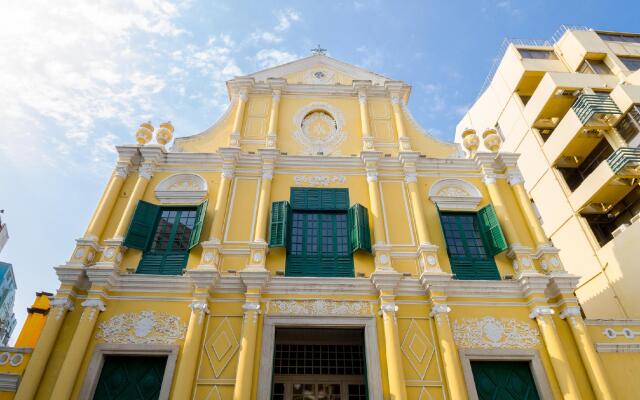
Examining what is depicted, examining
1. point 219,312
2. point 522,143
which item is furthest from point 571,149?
point 219,312

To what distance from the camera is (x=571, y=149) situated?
1962 cm

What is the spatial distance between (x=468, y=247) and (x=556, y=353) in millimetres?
3423

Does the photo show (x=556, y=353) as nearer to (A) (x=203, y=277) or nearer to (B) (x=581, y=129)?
(A) (x=203, y=277)

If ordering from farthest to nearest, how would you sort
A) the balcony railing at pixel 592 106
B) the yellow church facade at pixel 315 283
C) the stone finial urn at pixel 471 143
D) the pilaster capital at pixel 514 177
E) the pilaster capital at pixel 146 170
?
the balcony railing at pixel 592 106, the stone finial urn at pixel 471 143, the pilaster capital at pixel 514 177, the pilaster capital at pixel 146 170, the yellow church facade at pixel 315 283

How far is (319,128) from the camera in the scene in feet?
47.9

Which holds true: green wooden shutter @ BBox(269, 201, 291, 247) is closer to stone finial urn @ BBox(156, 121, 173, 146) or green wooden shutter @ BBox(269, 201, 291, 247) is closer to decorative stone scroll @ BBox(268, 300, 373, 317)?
decorative stone scroll @ BBox(268, 300, 373, 317)

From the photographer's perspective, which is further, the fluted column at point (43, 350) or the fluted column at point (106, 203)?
the fluted column at point (106, 203)

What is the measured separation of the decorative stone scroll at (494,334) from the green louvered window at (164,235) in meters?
7.30

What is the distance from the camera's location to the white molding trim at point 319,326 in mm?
8867

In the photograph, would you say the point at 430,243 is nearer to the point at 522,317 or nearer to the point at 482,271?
the point at 482,271

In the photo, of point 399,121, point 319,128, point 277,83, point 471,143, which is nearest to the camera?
point 471,143

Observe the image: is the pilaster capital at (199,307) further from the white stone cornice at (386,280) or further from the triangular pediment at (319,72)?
the triangular pediment at (319,72)

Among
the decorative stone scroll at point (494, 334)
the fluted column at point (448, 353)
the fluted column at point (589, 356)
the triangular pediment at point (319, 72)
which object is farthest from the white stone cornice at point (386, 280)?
the triangular pediment at point (319, 72)

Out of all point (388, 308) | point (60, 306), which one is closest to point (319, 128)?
point (388, 308)
